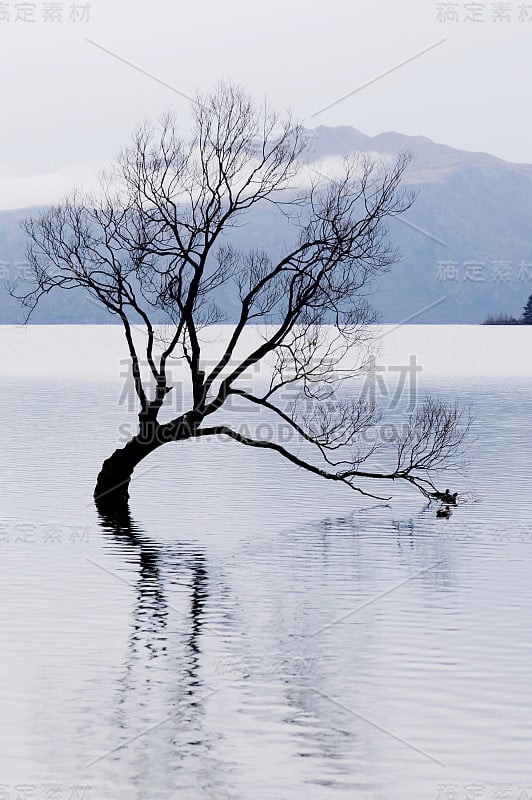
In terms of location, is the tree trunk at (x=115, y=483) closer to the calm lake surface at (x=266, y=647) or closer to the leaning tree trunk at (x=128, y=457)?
the leaning tree trunk at (x=128, y=457)

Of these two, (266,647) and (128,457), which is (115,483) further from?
(266,647)

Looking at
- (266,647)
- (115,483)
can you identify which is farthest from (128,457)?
(266,647)

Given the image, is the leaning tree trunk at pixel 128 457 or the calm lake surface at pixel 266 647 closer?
the calm lake surface at pixel 266 647

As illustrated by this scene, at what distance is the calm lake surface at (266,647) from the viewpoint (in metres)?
15.1

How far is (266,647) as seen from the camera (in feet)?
68.9

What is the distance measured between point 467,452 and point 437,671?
129ft

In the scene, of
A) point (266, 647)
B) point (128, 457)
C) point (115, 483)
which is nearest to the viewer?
point (266, 647)

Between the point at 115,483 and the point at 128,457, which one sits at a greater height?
the point at 128,457

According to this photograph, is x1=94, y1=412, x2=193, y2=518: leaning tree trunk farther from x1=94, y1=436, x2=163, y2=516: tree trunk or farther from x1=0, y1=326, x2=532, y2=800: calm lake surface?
x1=0, y1=326, x2=532, y2=800: calm lake surface

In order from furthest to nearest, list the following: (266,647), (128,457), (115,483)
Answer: (115,483), (128,457), (266,647)

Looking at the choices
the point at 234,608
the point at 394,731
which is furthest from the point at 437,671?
the point at 234,608

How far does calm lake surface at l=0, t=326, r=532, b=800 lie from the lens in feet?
49.4

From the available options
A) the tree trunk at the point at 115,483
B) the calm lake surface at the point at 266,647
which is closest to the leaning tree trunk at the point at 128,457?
the tree trunk at the point at 115,483

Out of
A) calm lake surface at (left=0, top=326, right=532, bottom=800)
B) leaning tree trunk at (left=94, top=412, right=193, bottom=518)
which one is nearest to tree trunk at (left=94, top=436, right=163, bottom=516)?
leaning tree trunk at (left=94, top=412, right=193, bottom=518)
